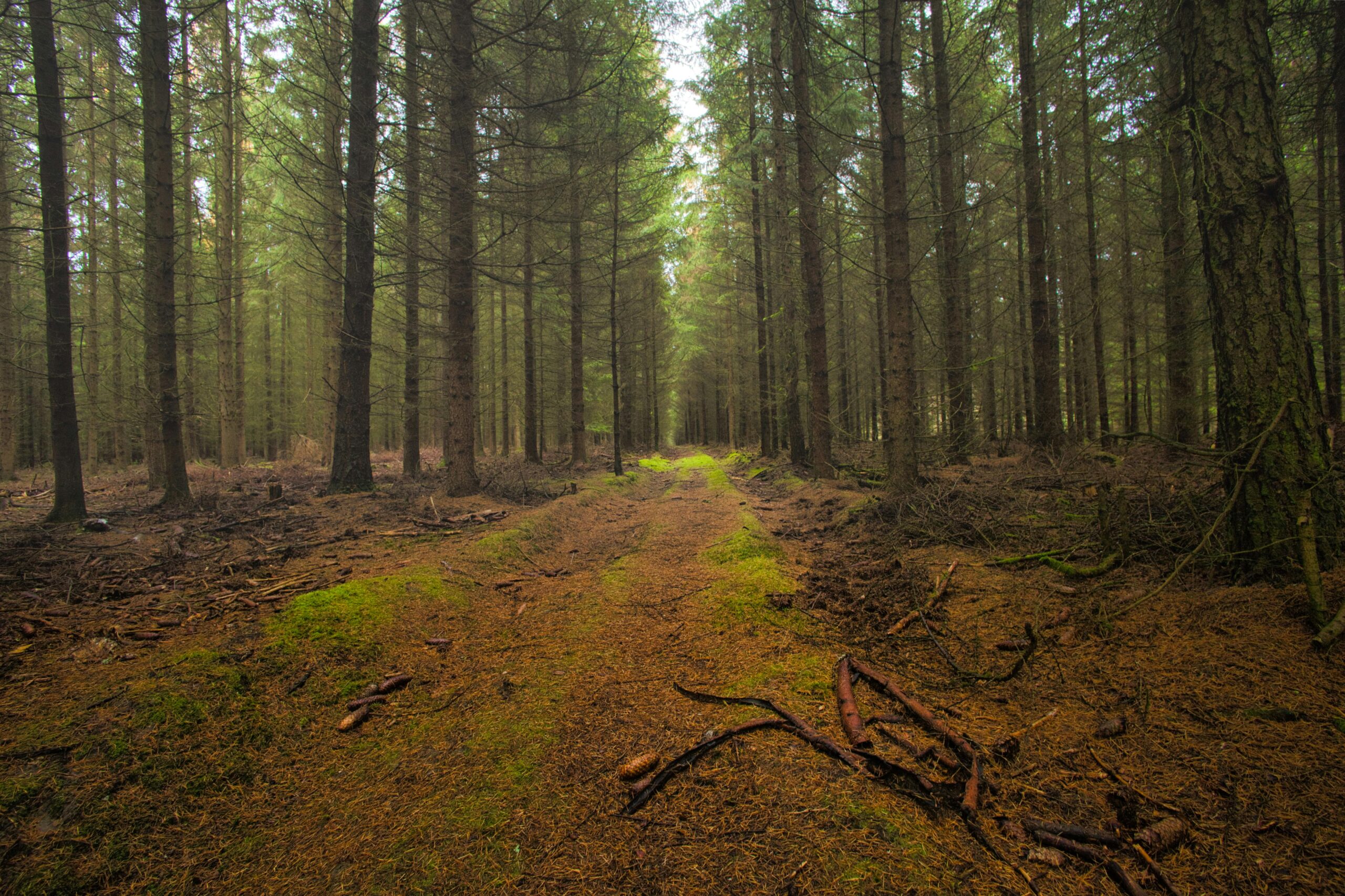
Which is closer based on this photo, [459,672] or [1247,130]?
[1247,130]

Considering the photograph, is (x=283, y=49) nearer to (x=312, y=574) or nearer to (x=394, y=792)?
(x=312, y=574)

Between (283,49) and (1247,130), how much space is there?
55.6ft

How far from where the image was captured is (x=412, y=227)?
8883mm

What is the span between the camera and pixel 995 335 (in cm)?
1748

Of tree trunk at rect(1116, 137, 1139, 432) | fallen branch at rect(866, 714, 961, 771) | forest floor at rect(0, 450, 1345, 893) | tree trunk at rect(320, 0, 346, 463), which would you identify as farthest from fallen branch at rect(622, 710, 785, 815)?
tree trunk at rect(320, 0, 346, 463)

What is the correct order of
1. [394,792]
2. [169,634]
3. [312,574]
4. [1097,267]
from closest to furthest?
[394,792] < [169,634] < [312,574] < [1097,267]

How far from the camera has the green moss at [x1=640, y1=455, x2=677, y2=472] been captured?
1791 centimetres

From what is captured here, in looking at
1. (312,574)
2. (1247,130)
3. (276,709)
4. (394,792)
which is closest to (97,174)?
(312,574)

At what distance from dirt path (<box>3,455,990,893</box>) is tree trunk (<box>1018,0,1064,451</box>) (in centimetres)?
858

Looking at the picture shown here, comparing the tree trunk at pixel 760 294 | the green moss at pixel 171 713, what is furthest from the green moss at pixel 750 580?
the tree trunk at pixel 760 294

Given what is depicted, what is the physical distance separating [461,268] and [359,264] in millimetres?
1889

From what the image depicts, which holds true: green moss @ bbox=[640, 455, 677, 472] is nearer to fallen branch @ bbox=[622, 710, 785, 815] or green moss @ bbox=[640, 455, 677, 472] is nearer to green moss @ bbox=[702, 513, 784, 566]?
green moss @ bbox=[702, 513, 784, 566]

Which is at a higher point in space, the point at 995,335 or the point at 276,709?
the point at 995,335

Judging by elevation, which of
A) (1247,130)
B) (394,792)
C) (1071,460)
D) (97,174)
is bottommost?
(394,792)
